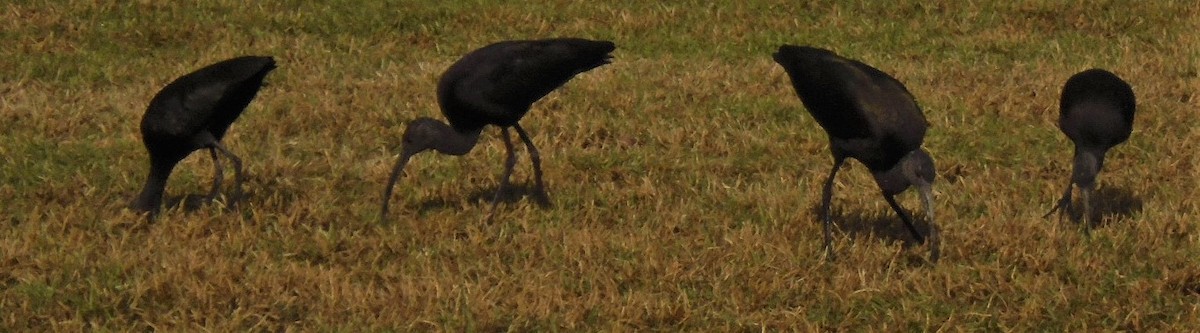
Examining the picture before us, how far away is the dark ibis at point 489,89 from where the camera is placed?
7.03m

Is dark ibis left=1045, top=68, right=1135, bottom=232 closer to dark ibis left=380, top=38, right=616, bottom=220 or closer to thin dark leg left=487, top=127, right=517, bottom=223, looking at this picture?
dark ibis left=380, top=38, right=616, bottom=220

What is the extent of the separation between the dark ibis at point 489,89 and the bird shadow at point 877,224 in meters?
1.36

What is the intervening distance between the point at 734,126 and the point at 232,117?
2919 millimetres

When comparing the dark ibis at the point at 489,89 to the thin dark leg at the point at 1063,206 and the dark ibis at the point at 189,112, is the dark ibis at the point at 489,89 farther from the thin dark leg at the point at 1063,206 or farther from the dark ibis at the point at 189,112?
the thin dark leg at the point at 1063,206

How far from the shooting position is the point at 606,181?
7785 mm

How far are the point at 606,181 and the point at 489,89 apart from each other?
3.37ft

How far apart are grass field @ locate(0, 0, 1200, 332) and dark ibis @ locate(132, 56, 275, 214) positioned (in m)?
0.18

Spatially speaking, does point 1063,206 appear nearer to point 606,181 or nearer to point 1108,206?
point 1108,206


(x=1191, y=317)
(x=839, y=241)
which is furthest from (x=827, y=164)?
(x=1191, y=317)

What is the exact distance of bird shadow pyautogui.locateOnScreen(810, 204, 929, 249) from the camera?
6773mm

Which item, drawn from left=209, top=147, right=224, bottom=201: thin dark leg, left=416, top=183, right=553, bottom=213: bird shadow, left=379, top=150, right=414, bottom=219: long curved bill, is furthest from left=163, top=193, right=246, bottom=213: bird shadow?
left=416, top=183, right=553, bottom=213: bird shadow

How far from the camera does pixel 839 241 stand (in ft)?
22.1

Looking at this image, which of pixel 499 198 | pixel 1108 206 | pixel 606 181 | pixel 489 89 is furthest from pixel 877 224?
pixel 489 89

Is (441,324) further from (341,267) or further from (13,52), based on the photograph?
(13,52)
